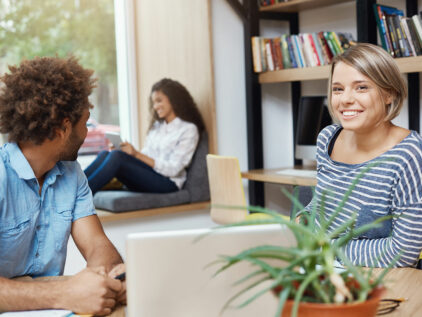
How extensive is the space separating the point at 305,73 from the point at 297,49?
0.68ft

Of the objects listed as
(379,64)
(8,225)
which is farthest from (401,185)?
(8,225)

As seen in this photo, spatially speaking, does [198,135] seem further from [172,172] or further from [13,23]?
[13,23]

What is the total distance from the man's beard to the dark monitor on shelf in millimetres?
2478

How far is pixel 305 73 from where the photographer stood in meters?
4.01

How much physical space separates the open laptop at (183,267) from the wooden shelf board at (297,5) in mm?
3283

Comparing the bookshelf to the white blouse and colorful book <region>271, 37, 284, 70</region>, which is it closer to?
colorful book <region>271, 37, 284, 70</region>

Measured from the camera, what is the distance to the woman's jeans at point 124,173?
4.04 m

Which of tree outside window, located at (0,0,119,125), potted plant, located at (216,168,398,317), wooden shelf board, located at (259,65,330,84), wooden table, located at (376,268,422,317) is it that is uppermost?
tree outside window, located at (0,0,119,125)

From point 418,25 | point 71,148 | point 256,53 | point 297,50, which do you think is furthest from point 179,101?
point 71,148

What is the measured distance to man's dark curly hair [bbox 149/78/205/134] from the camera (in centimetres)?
437

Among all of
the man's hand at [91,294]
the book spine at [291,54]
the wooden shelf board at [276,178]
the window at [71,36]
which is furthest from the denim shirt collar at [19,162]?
the window at [71,36]

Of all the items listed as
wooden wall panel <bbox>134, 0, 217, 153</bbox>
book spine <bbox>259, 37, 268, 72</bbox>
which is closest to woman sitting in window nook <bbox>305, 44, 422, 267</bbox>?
book spine <bbox>259, 37, 268, 72</bbox>

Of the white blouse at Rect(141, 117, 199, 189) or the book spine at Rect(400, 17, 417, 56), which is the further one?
the white blouse at Rect(141, 117, 199, 189)

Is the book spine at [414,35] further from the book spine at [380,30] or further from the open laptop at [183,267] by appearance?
the open laptop at [183,267]
